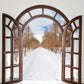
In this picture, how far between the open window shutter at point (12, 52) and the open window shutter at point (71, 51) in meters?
1.39

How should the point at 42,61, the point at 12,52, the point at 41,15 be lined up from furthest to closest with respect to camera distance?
the point at 42,61, the point at 41,15, the point at 12,52

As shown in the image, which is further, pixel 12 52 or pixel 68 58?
pixel 68 58

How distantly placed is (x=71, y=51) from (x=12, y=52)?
1.72 m

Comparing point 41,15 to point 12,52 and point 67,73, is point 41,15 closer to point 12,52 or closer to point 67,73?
point 12,52

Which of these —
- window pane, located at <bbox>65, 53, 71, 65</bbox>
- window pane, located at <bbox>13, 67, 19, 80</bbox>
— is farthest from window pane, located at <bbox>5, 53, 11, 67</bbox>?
window pane, located at <bbox>65, 53, 71, 65</bbox>

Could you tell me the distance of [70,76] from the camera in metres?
2.04

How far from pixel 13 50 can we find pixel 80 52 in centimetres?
190

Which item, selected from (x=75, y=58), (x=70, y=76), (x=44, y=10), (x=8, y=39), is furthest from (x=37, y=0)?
(x=70, y=76)

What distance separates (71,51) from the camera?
2.03 metres

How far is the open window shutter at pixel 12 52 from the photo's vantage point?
1.98 meters

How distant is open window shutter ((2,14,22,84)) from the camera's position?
1.98 metres

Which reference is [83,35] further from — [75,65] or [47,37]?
[47,37]

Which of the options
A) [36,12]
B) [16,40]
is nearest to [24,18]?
[36,12]

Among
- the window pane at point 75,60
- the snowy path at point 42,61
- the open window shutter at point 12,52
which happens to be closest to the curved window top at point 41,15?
the open window shutter at point 12,52
